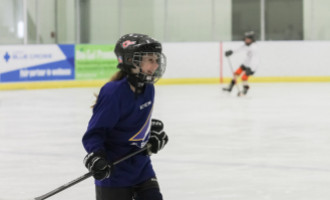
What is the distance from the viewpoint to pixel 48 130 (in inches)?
326

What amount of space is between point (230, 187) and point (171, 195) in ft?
1.46

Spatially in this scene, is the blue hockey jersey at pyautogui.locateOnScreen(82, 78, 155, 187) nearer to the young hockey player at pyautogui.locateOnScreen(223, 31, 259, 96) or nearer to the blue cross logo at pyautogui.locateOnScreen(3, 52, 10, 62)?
the young hockey player at pyautogui.locateOnScreen(223, 31, 259, 96)

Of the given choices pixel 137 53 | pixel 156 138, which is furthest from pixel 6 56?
pixel 137 53

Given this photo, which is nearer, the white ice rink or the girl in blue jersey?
the girl in blue jersey

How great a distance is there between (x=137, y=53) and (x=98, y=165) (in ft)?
1.39

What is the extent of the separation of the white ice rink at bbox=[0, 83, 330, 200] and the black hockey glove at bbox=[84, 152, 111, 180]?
189 centimetres

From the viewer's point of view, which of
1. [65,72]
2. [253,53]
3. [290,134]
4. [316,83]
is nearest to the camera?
[290,134]

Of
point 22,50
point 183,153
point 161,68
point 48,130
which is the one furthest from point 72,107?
point 161,68

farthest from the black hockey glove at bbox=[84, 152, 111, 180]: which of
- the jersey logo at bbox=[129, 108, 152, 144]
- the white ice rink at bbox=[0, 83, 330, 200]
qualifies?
the white ice rink at bbox=[0, 83, 330, 200]

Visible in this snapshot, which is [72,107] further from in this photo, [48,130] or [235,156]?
[235,156]

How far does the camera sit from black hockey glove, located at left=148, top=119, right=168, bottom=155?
2.93 metres

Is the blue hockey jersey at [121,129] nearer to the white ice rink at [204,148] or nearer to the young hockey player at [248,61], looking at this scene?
the white ice rink at [204,148]

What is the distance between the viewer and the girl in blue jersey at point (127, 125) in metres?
2.74

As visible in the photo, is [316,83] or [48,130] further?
[316,83]
